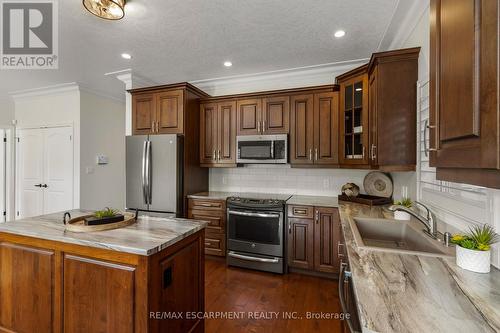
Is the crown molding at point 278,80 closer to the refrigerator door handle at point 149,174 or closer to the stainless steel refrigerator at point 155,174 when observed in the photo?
the stainless steel refrigerator at point 155,174

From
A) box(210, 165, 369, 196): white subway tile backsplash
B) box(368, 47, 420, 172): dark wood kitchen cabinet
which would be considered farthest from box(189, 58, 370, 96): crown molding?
box(210, 165, 369, 196): white subway tile backsplash

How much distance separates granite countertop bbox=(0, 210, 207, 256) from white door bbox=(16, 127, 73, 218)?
9.40 ft

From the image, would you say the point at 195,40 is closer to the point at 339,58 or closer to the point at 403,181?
the point at 339,58

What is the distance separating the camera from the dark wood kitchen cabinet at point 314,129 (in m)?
2.91

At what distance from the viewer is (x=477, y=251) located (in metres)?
0.95

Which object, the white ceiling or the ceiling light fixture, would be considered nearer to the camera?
the ceiling light fixture

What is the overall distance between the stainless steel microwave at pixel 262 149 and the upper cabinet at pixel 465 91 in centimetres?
216

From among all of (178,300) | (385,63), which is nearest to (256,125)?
(385,63)

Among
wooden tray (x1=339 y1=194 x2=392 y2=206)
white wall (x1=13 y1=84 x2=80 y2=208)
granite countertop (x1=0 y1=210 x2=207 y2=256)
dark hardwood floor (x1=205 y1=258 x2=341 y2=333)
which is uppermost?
white wall (x1=13 y1=84 x2=80 y2=208)

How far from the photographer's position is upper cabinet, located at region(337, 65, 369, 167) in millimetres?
2400

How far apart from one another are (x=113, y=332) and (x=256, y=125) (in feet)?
8.61

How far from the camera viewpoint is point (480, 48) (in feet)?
1.98

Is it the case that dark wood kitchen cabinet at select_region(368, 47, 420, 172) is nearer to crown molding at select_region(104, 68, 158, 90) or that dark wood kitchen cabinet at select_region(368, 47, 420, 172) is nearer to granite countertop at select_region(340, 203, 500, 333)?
granite countertop at select_region(340, 203, 500, 333)

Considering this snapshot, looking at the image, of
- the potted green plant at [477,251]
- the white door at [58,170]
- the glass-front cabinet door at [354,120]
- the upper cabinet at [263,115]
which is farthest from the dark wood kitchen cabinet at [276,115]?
the white door at [58,170]
